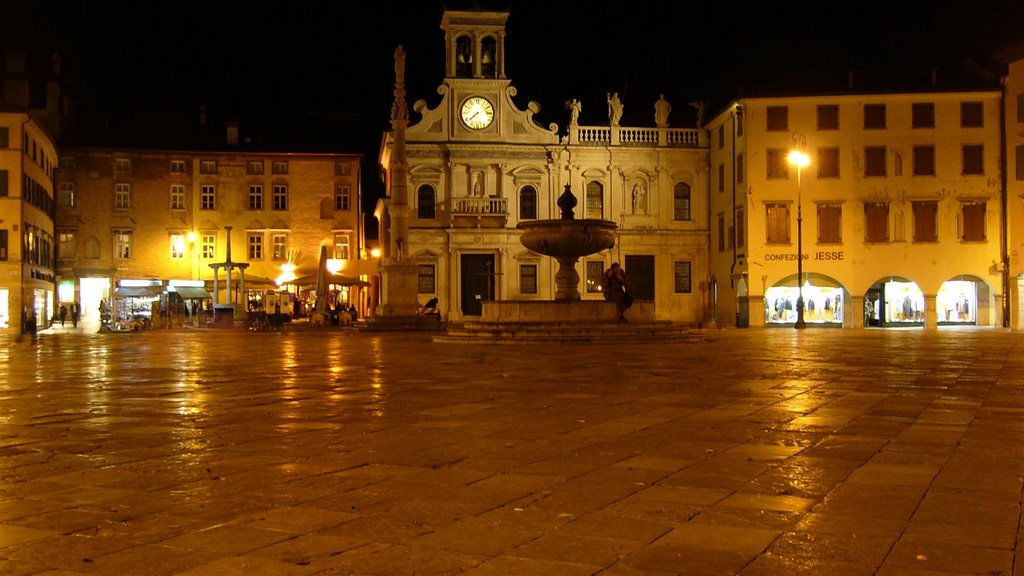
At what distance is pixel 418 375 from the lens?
14773 millimetres

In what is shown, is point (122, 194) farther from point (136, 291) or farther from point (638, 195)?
point (638, 195)

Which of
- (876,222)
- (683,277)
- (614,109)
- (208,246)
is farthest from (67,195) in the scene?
(876,222)

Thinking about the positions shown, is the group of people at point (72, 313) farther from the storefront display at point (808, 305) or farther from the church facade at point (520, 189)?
the storefront display at point (808, 305)

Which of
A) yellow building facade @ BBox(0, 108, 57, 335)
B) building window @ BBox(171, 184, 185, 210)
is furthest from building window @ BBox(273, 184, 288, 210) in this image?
→ yellow building facade @ BBox(0, 108, 57, 335)

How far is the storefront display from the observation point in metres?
45.0

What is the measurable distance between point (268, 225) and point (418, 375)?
4265 centimetres

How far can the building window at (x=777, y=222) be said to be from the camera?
146 feet

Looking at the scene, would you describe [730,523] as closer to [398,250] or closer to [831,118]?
[398,250]

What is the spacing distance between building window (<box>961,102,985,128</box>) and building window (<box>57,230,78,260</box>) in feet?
144

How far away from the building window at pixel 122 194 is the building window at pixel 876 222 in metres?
37.0

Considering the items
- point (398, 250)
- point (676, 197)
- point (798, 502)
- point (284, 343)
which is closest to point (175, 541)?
point (798, 502)

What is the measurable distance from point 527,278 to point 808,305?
13.2 meters

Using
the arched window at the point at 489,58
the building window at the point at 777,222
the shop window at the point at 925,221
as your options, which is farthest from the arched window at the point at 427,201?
the shop window at the point at 925,221

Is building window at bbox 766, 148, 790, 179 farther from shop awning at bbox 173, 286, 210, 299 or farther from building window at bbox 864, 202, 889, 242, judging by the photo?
shop awning at bbox 173, 286, 210, 299
